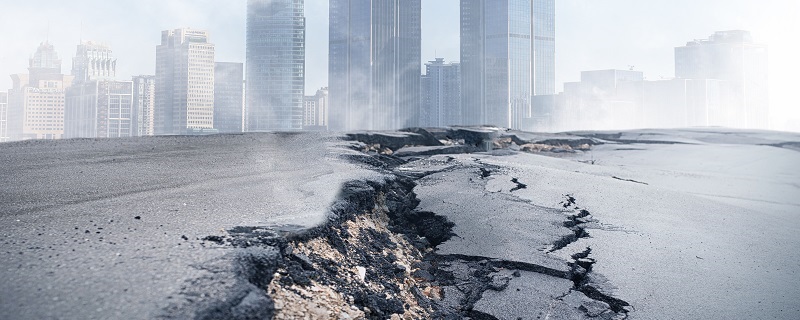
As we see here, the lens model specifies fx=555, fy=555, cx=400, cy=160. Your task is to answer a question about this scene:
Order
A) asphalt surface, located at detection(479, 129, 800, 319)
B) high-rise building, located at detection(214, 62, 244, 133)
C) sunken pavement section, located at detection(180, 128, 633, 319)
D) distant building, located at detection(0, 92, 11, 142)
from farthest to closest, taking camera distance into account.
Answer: high-rise building, located at detection(214, 62, 244, 133) → distant building, located at detection(0, 92, 11, 142) → asphalt surface, located at detection(479, 129, 800, 319) → sunken pavement section, located at detection(180, 128, 633, 319)

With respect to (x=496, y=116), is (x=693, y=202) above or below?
below

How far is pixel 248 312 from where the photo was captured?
1.61m

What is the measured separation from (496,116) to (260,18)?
4804 cm

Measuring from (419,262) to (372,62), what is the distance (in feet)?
352

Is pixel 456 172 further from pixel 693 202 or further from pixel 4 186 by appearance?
pixel 4 186

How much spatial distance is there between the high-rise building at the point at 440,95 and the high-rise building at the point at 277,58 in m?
27.9

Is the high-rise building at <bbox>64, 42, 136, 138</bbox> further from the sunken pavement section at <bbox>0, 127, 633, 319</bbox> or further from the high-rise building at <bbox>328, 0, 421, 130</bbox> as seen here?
the sunken pavement section at <bbox>0, 127, 633, 319</bbox>

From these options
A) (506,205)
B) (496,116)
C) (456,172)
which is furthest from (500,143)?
(496,116)

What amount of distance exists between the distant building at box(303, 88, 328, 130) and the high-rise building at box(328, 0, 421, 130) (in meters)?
3.05

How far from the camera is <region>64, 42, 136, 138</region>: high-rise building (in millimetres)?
62469

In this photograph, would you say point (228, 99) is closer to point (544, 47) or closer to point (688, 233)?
point (544, 47)

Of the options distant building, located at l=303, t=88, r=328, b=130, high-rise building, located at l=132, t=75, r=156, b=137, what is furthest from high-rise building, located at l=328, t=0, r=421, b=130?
high-rise building, located at l=132, t=75, r=156, b=137

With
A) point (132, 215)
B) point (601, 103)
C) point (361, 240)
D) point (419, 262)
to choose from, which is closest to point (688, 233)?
point (419, 262)

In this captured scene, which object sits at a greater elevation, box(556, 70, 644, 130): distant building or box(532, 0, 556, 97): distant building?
box(532, 0, 556, 97): distant building
